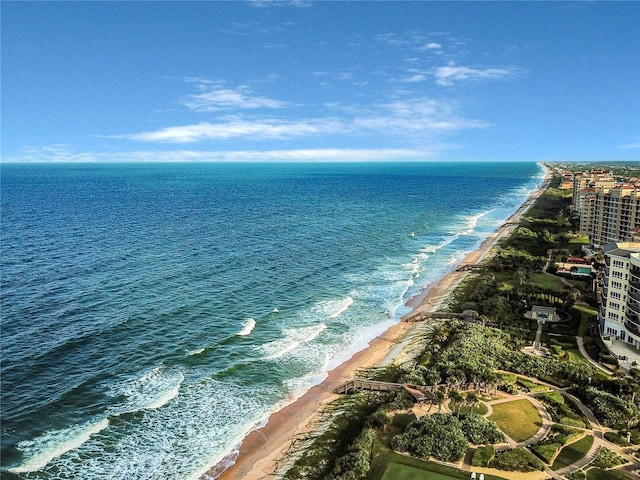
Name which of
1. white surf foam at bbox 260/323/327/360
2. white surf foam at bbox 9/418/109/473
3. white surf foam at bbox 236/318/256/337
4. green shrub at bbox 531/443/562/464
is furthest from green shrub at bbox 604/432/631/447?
white surf foam at bbox 9/418/109/473

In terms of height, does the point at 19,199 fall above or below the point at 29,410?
above

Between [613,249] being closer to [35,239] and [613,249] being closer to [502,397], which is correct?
[502,397]

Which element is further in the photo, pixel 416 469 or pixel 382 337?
pixel 382 337

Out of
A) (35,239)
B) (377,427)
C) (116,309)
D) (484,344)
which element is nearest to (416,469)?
(377,427)

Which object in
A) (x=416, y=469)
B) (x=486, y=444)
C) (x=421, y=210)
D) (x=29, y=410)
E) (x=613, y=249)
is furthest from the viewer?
(x=421, y=210)

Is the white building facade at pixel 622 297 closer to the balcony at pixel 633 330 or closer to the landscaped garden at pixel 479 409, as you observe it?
the balcony at pixel 633 330

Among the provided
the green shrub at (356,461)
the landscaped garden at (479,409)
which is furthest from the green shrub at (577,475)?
the green shrub at (356,461)

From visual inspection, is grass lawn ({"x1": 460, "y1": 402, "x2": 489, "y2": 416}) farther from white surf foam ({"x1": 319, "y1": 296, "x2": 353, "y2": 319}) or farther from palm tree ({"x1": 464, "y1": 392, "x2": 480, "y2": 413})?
white surf foam ({"x1": 319, "y1": 296, "x2": 353, "y2": 319})

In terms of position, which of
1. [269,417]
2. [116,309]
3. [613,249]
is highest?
[613,249]
